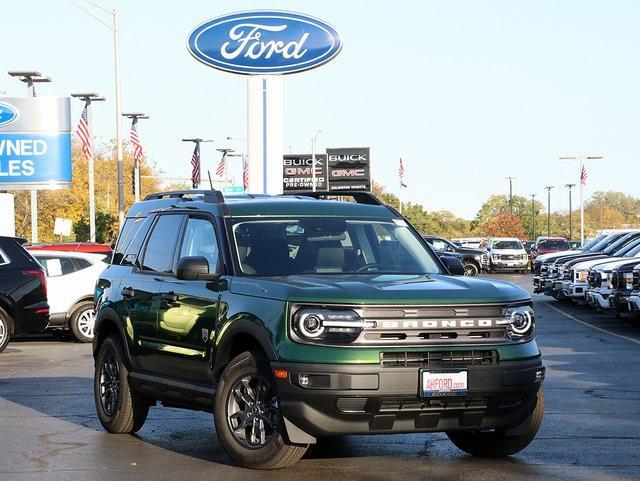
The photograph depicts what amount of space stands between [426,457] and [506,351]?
1290 mm

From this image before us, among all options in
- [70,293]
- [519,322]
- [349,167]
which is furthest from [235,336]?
[349,167]

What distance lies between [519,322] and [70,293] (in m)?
14.8

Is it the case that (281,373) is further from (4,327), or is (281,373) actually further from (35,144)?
(35,144)

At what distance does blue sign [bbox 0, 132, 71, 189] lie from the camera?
49312mm

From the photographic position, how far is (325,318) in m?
8.41

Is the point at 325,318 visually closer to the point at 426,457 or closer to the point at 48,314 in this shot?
the point at 426,457

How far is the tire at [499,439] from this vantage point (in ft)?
30.0

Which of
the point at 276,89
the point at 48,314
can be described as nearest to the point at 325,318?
the point at 48,314

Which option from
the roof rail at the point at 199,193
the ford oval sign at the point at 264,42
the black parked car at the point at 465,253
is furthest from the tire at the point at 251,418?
the black parked car at the point at 465,253

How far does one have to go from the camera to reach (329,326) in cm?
841

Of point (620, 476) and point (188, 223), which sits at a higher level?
point (188, 223)

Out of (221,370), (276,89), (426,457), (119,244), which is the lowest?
(426,457)

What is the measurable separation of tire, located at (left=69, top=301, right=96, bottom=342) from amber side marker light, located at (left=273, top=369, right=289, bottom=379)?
14.4m

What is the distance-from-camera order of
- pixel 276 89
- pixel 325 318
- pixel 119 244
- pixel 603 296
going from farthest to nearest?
1. pixel 276 89
2. pixel 603 296
3. pixel 119 244
4. pixel 325 318
